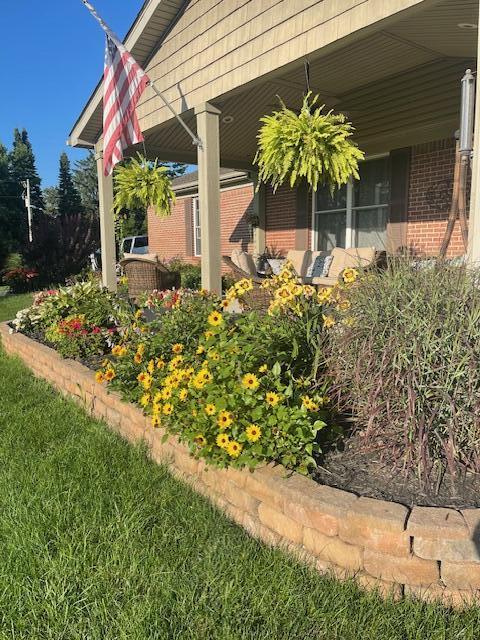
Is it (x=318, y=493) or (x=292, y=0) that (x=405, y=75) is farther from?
(x=318, y=493)

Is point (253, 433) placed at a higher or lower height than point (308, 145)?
lower

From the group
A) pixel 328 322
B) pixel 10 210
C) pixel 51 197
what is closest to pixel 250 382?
pixel 328 322

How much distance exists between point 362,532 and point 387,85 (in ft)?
18.1

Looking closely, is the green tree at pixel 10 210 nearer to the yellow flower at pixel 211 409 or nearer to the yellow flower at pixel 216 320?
the yellow flower at pixel 216 320

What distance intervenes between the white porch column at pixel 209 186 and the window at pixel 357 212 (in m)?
2.74

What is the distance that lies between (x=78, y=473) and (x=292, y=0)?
408 centimetres

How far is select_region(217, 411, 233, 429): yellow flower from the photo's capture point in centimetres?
213

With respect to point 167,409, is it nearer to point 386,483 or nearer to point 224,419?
point 224,419

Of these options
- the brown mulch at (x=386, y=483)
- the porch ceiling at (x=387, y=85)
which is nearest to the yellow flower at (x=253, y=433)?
the brown mulch at (x=386, y=483)

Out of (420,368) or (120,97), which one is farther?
(120,97)

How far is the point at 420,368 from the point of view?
206 centimetres

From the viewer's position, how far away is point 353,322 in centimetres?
237

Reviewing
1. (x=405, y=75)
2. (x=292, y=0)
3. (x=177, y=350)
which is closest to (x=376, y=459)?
(x=177, y=350)

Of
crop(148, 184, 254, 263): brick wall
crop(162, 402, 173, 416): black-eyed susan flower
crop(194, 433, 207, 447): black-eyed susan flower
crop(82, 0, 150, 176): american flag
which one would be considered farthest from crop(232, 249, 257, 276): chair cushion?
crop(194, 433, 207, 447): black-eyed susan flower
